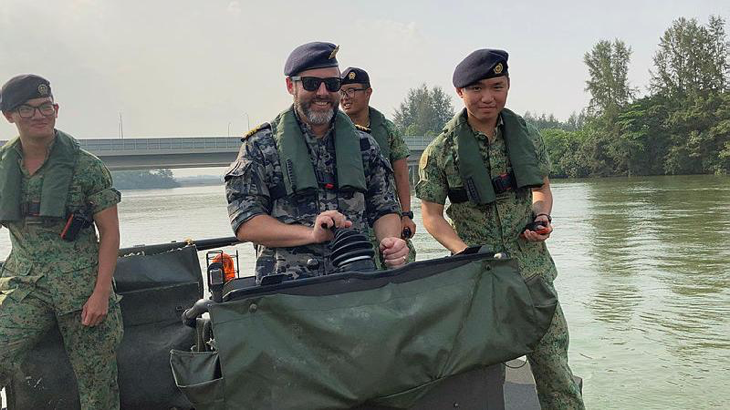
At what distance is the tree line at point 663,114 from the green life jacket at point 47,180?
56.0 m

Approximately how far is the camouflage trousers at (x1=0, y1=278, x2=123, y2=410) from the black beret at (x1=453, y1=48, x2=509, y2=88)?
2.08m

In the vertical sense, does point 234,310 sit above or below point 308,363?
above

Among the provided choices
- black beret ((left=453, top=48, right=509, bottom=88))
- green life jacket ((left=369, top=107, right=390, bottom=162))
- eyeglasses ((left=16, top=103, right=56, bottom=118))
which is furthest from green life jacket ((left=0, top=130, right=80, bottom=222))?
black beret ((left=453, top=48, right=509, bottom=88))

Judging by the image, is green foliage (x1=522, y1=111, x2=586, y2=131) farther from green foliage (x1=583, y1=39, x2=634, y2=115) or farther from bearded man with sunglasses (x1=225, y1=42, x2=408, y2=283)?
bearded man with sunglasses (x1=225, y1=42, x2=408, y2=283)

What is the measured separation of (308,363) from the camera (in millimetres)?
1967

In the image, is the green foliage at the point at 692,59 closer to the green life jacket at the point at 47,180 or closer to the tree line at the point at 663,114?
the tree line at the point at 663,114

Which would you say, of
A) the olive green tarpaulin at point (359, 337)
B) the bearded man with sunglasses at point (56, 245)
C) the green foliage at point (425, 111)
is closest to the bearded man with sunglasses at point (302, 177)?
the olive green tarpaulin at point (359, 337)

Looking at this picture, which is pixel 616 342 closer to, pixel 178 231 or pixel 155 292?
pixel 155 292

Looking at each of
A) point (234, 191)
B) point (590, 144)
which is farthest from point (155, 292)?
point (590, 144)

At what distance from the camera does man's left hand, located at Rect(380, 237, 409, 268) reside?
250 cm

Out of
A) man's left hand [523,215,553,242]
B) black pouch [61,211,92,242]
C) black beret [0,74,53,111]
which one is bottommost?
man's left hand [523,215,553,242]

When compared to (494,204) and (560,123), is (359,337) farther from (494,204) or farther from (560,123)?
(560,123)

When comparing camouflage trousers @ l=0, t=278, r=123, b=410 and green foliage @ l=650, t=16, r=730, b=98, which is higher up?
green foliage @ l=650, t=16, r=730, b=98

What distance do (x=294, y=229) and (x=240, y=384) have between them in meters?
0.78
